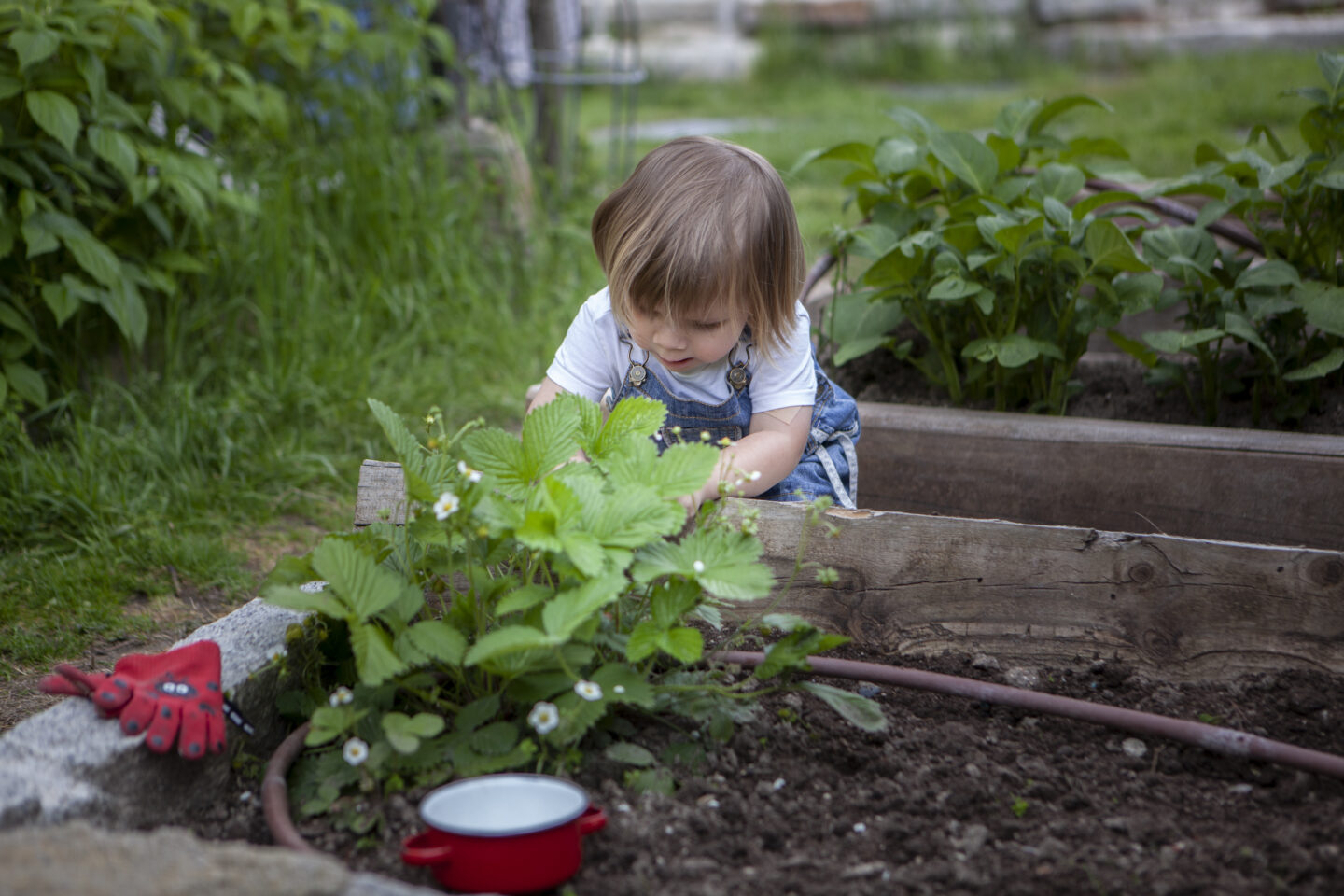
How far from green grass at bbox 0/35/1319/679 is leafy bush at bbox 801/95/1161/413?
0.81 ft

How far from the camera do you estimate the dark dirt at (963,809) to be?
1.18 metres

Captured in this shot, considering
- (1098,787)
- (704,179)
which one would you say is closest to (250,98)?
(704,179)

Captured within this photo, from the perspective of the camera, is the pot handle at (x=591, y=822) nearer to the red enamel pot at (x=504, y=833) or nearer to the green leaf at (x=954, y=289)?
the red enamel pot at (x=504, y=833)

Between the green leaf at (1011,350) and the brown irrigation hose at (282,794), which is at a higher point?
the green leaf at (1011,350)

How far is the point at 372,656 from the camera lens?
1207 millimetres

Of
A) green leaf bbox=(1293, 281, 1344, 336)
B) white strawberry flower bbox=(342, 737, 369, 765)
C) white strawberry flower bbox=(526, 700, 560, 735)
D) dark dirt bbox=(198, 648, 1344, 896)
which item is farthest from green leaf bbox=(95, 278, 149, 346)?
green leaf bbox=(1293, 281, 1344, 336)

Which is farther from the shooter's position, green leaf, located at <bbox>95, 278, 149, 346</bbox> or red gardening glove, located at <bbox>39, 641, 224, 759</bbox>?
green leaf, located at <bbox>95, 278, 149, 346</bbox>

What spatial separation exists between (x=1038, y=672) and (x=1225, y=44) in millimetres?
7829

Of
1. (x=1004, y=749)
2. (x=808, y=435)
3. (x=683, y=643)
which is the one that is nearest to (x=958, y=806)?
(x=1004, y=749)

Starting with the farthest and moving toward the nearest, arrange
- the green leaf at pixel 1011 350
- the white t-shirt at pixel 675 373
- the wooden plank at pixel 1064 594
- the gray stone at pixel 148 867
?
1. the green leaf at pixel 1011 350
2. the white t-shirt at pixel 675 373
3. the wooden plank at pixel 1064 594
4. the gray stone at pixel 148 867

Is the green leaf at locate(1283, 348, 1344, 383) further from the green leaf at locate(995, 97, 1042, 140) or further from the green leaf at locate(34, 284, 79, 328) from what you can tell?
the green leaf at locate(34, 284, 79, 328)

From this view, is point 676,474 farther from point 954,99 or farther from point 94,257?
point 954,99

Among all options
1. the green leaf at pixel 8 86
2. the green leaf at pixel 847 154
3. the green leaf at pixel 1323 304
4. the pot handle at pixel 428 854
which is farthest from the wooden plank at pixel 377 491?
the green leaf at pixel 1323 304

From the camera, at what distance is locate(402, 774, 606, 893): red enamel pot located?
110cm
